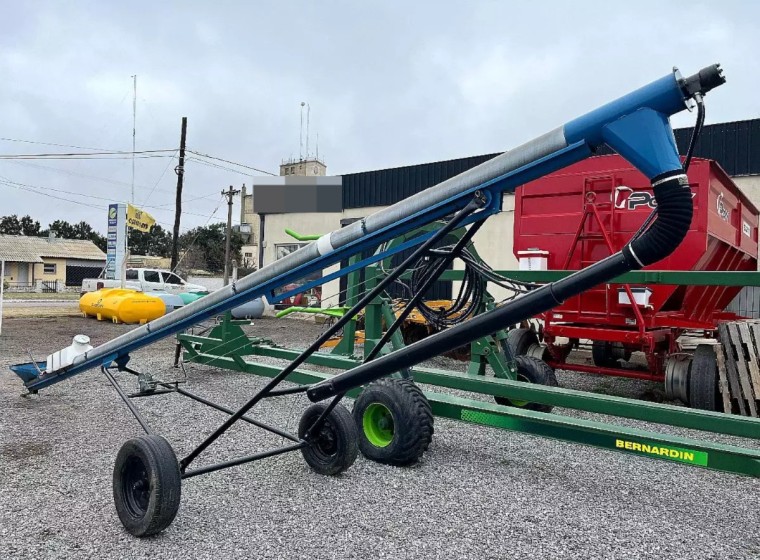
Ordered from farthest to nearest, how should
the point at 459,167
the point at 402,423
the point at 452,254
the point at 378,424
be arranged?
the point at 459,167
the point at 378,424
the point at 402,423
the point at 452,254

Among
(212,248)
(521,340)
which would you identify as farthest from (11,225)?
(521,340)

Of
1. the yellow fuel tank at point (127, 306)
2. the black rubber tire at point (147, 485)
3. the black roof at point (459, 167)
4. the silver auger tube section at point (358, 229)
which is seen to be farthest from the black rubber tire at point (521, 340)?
the yellow fuel tank at point (127, 306)

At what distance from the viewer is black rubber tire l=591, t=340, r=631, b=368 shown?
7.61m

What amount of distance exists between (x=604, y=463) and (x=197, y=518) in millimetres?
3034

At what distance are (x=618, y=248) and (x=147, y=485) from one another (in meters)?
5.42

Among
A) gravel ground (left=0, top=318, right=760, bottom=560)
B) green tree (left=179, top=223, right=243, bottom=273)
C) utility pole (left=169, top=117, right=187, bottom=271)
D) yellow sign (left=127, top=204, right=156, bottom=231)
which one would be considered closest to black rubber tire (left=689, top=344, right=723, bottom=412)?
gravel ground (left=0, top=318, right=760, bottom=560)

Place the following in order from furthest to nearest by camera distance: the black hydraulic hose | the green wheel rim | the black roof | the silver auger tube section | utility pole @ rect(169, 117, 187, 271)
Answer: utility pole @ rect(169, 117, 187, 271) < the black roof < the green wheel rim < the silver auger tube section < the black hydraulic hose

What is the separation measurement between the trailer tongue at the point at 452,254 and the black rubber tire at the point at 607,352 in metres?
4.41

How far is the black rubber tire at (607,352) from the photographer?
7610mm

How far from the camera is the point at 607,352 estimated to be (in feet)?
25.7

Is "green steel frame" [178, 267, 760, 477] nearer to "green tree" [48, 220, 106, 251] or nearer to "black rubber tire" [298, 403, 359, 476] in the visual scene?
"black rubber tire" [298, 403, 359, 476]

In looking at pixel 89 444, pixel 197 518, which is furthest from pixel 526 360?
pixel 89 444

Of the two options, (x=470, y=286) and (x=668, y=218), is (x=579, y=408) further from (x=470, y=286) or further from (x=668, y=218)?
(x=668, y=218)

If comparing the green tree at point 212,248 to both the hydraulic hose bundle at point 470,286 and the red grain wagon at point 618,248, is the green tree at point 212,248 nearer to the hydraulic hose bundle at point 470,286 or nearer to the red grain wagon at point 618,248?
the red grain wagon at point 618,248
